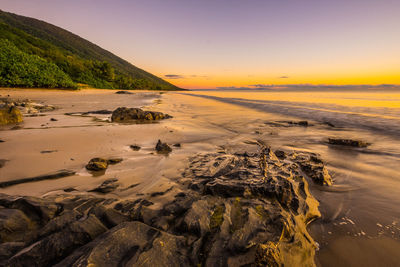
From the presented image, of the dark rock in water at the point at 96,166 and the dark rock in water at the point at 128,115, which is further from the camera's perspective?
the dark rock in water at the point at 128,115

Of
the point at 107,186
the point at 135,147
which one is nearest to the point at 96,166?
the point at 107,186

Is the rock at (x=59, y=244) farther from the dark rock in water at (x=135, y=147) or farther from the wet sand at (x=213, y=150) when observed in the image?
the dark rock in water at (x=135, y=147)

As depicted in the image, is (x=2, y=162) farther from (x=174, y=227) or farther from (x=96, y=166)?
(x=174, y=227)

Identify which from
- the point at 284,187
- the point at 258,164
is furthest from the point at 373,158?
the point at 284,187

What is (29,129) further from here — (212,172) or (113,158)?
(212,172)

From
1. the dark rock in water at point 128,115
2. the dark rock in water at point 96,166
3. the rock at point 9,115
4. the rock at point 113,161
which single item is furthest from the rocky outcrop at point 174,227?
the rock at point 9,115

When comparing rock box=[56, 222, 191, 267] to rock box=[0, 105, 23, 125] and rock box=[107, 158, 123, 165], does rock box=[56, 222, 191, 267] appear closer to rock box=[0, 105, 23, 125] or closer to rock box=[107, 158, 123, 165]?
rock box=[107, 158, 123, 165]

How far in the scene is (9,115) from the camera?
5.59m

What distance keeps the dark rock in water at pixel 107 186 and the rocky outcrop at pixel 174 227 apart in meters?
0.04

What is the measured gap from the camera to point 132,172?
2918mm

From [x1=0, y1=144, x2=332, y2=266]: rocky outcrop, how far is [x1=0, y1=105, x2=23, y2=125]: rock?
5.53 m

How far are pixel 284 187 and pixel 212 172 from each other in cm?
107

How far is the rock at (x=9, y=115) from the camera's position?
5445 mm

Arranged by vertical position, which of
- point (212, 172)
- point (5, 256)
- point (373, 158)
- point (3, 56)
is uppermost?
point (3, 56)
